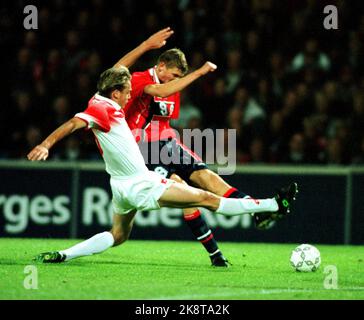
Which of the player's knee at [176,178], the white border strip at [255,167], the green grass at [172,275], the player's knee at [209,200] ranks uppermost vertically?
the player's knee at [176,178]

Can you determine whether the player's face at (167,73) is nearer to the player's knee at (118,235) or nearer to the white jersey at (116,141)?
the white jersey at (116,141)

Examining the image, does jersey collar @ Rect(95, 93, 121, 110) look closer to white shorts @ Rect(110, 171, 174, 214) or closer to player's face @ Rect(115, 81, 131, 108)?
player's face @ Rect(115, 81, 131, 108)

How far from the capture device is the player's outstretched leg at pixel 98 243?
8.43 m

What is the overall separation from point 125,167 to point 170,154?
104cm

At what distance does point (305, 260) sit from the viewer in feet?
28.2

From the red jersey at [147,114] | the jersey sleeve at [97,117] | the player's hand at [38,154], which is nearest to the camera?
the player's hand at [38,154]

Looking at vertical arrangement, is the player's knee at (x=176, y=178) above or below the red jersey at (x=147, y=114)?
below

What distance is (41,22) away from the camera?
14211 millimetres

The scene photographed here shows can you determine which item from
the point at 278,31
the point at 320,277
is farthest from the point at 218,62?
the point at 320,277

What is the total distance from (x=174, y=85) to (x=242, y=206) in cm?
122

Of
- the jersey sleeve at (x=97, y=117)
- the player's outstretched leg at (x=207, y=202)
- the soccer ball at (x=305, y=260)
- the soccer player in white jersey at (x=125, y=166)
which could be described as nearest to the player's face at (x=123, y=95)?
the soccer player in white jersey at (x=125, y=166)

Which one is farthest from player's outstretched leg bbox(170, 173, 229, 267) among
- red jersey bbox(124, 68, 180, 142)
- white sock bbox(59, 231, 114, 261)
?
white sock bbox(59, 231, 114, 261)

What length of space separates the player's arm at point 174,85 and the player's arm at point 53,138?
101 cm
